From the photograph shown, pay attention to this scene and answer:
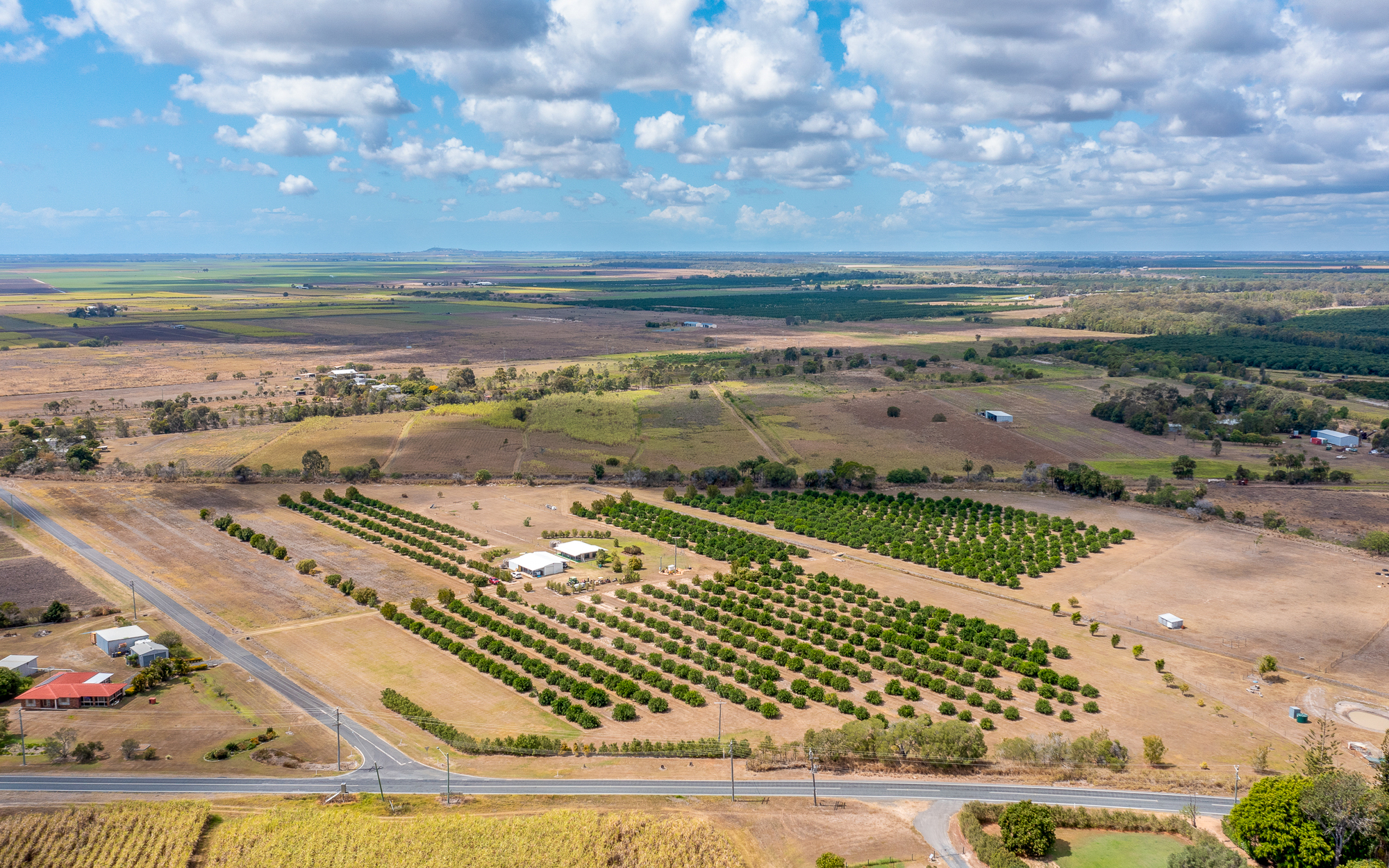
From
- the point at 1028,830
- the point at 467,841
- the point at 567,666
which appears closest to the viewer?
the point at 1028,830

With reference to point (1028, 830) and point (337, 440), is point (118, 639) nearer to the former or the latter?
point (1028, 830)

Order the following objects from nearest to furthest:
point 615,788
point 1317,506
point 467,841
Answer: point 467,841 → point 615,788 → point 1317,506

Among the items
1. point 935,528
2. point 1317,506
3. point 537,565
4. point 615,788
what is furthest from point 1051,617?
point 1317,506

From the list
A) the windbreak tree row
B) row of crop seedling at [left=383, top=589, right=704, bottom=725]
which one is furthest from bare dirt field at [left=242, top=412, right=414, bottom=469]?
row of crop seedling at [left=383, top=589, right=704, bottom=725]

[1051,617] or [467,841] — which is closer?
[467,841]

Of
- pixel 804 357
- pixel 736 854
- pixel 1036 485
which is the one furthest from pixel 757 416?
pixel 736 854

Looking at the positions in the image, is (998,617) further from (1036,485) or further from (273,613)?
(273,613)

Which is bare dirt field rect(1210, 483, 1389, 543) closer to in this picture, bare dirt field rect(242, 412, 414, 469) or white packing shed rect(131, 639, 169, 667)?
white packing shed rect(131, 639, 169, 667)
